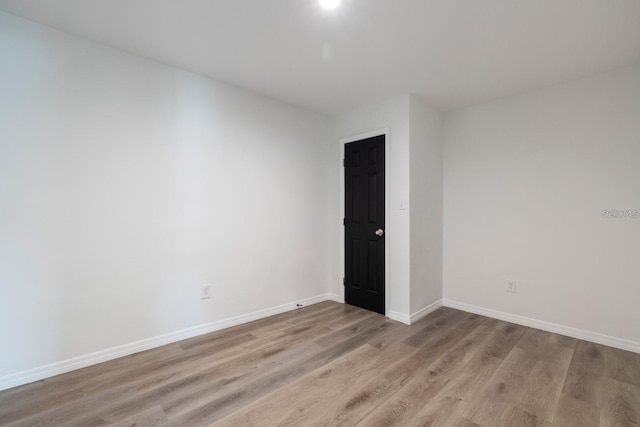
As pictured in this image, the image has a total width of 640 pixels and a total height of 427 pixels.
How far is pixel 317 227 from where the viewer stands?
12.5 feet

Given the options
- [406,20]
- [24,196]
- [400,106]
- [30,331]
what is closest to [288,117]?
[400,106]

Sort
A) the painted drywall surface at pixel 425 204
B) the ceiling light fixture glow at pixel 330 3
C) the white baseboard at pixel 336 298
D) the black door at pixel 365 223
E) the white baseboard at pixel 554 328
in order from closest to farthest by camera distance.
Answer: the ceiling light fixture glow at pixel 330 3 < the white baseboard at pixel 554 328 < the painted drywall surface at pixel 425 204 < the black door at pixel 365 223 < the white baseboard at pixel 336 298

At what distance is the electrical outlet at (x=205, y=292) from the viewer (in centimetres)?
278

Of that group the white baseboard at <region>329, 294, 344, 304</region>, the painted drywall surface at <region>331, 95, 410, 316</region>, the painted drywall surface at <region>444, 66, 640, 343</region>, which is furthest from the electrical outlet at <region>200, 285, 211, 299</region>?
the painted drywall surface at <region>444, 66, 640, 343</region>

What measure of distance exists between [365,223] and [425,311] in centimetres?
122

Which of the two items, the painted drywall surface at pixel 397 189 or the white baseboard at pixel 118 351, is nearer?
the white baseboard at pixel 118 351

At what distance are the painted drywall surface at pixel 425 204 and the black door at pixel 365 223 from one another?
0.35 metres

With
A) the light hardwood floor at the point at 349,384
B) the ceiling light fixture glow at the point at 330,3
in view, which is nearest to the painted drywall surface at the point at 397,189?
the light hardwood floor at the point at 349,384

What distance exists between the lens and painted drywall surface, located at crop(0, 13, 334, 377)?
198cm

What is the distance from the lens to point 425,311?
3.34 m

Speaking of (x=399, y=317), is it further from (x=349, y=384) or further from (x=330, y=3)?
(x=330, y=3)

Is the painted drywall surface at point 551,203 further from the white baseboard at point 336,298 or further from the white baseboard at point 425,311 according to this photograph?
the white baseboard at point 336,298

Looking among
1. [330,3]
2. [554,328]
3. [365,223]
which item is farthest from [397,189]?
[554,328]

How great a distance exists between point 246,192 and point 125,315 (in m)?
1.52
